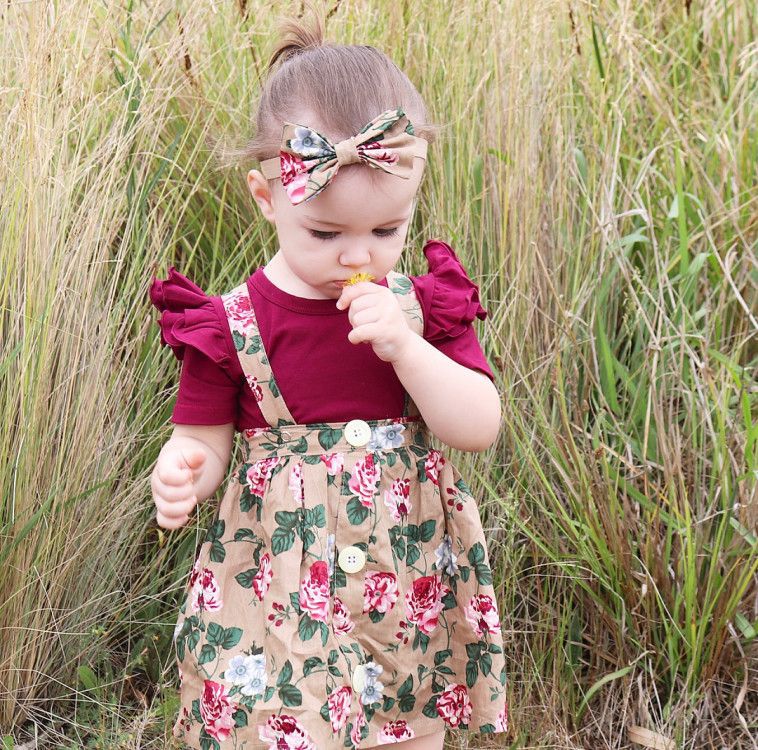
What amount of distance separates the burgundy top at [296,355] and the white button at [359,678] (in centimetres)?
39

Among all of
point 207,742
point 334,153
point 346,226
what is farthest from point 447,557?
point 334,153

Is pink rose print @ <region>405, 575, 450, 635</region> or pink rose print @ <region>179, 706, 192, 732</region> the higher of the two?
pink rose print @ <region>405, 575, 450, 635</region>

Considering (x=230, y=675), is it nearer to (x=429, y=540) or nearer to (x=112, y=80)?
(x=429, y=540)

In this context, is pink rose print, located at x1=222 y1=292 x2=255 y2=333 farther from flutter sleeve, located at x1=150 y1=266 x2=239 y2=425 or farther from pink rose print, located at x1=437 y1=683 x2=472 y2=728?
pink rose print, located at x1=437 y1=683 x2=472 y2=728

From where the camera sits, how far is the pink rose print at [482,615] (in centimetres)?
181

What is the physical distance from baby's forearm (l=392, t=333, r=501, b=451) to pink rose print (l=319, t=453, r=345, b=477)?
5.7 inches

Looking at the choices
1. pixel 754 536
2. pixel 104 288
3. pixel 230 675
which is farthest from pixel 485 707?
pixel 104 288

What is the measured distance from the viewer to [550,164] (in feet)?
8.23

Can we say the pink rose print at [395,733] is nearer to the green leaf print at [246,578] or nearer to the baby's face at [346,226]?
the green leaf print at [246,578]

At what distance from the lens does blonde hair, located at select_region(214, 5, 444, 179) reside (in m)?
1.60

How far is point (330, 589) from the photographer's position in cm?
168

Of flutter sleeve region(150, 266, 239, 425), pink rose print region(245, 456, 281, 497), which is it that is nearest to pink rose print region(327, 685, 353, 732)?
pink rose print region(245, 456, 281, 497)

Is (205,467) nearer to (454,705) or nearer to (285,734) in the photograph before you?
(285,734)

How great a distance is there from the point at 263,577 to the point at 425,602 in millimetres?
276
